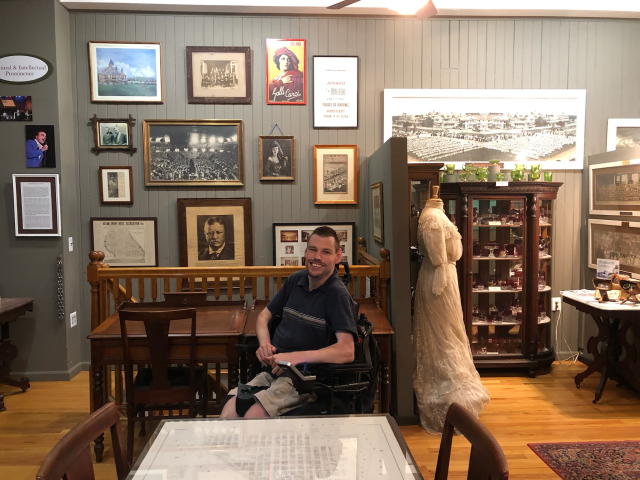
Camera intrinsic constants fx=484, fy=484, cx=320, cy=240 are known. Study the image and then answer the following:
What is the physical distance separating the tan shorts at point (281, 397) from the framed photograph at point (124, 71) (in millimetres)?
3237

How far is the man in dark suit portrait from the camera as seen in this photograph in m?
4.61

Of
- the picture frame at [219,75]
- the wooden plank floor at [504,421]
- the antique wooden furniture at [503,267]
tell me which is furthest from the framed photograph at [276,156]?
the wooden plank floor at [504,421]

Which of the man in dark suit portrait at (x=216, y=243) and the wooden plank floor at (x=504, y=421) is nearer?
the wooden plank floor at (x=504, y=421)

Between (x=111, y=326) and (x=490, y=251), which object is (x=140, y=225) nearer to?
(x=111, y=326)

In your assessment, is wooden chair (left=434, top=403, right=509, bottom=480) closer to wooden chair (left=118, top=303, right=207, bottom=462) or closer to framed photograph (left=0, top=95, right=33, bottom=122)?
wooden chair (left=118, top=303, right=207, bottom=462)

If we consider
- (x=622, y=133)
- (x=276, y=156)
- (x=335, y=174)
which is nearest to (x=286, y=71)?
(x=276, y=156)

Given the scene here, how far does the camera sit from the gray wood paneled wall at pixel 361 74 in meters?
4.49

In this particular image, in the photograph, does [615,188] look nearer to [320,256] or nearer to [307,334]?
[320,256]

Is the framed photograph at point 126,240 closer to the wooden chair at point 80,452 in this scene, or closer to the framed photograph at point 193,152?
the framed photograph at point 193,152

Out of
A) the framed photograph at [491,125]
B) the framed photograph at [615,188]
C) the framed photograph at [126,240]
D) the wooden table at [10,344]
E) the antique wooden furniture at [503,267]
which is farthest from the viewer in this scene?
the framed photograph at [491,125]

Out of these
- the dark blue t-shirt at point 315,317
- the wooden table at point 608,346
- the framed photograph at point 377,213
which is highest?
the framed photograph at point 377,213

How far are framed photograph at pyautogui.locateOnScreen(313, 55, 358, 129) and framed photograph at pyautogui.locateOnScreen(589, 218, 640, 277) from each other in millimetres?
2537

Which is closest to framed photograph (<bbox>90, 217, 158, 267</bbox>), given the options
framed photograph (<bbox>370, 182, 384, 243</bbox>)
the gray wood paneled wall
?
the gray wood paneled wall

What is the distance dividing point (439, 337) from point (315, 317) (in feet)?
4.70
